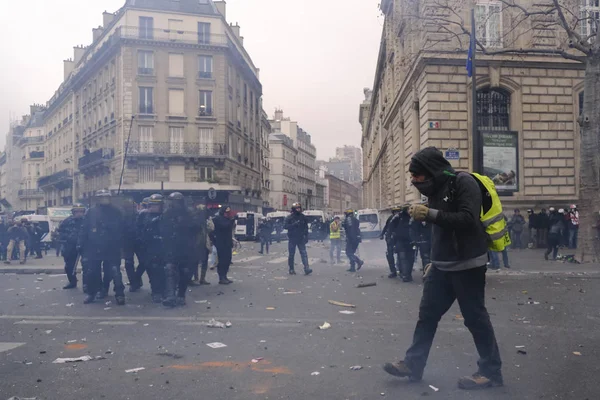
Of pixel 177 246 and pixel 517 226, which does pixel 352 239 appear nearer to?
pixel 177 246

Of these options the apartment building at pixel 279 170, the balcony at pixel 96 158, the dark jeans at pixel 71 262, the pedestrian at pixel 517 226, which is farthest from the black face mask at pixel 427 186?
the apartment building at pixel 279 170

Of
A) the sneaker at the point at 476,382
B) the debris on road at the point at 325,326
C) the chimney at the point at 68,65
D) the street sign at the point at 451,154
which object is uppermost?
the chimney at the point at 68,65

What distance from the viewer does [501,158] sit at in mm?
21031

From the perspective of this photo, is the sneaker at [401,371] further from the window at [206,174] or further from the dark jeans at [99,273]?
the window at [206,174]

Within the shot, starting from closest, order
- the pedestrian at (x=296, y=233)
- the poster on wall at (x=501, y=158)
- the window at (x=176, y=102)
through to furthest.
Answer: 1. the pedestrian at (x=296, y=233)
2. the poster on wall at (x=501, y=158)
3. the window at (x=176, y=102)

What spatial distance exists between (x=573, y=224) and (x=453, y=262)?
18.6 metres

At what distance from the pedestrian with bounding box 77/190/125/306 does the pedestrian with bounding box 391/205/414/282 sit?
590 cm

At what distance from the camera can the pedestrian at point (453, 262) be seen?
13.1 feet

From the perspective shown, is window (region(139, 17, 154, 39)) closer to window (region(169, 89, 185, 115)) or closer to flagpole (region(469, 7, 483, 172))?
window (region(169, 89, 185, 115))

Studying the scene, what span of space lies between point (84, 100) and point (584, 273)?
49716mm

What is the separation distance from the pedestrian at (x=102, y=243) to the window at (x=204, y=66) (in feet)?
117

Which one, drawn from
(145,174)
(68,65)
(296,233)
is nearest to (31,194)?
(68,65)

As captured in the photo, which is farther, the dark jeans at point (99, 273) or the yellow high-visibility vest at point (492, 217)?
the dark jeans at point (99, 273)

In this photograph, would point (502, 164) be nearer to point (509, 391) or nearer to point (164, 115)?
point (509, 391)
